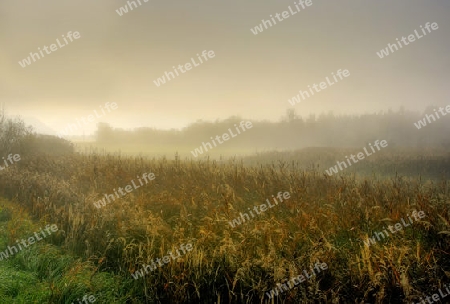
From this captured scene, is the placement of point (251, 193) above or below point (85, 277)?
below

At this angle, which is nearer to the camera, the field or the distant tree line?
the field

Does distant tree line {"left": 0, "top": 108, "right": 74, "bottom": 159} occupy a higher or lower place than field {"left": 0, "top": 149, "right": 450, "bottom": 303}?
higher

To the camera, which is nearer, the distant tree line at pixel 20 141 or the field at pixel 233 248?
the field at pixel 233 248

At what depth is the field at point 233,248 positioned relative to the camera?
4230 millimetres

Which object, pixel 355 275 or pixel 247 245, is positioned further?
pixel 247 245

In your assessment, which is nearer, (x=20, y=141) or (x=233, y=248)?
(x=233, y=248)

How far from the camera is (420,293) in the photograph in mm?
3834

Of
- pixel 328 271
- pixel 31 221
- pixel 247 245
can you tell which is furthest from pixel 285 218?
pixel 31 221

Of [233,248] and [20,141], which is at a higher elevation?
[20,141]

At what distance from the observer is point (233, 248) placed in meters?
4.79

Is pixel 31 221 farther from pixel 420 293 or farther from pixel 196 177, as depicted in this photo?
pixel 420 293

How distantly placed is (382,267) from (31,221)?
28.0 ft

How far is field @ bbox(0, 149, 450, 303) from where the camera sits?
13.9 feet

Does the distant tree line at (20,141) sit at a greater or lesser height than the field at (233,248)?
greater
